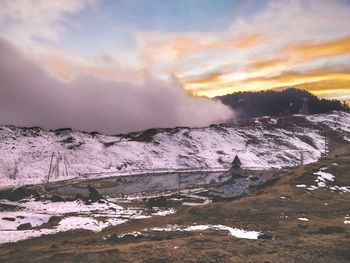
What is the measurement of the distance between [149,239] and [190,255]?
8.21 meters

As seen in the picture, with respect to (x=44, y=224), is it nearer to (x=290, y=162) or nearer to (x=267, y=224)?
(x=267, y=224)

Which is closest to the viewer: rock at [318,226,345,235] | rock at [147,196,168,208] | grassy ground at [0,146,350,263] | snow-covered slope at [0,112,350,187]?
grassy ground at [0,146,350,263]

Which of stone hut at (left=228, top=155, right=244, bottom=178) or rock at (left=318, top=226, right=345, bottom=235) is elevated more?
stone hut at (left=228, top=155, right=244, bottom=178)

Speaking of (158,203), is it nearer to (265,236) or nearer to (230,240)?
(265,236)

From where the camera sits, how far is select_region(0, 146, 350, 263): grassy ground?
31.6 meters

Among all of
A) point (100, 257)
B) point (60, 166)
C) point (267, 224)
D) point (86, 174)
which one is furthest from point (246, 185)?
point (60, 166)

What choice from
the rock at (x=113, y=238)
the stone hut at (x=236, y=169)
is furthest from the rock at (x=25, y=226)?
the stone hut at (x=236, y=169)

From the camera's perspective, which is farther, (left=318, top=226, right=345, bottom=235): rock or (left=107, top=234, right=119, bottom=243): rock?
(left=318, top=226, right=345, bottom=235): rock

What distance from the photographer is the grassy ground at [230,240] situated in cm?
3162

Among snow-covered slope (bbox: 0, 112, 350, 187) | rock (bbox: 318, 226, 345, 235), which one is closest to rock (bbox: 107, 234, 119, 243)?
rock (bbox: 318, 226, 345, 235)

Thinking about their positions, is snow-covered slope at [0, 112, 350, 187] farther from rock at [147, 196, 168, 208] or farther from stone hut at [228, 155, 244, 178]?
stone hut at [228, 155, 244, 178]

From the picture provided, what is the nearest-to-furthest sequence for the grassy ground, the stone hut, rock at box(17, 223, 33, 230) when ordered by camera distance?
1. the grassy ground
2. rock at box(17, 223, 33, 230)
3. the stone hut

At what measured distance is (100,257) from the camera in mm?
31188

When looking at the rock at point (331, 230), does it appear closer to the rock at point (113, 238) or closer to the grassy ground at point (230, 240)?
the grassy ground at point (230, 240)
